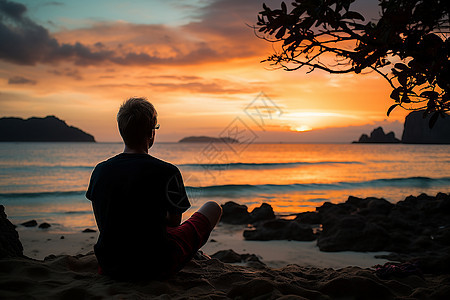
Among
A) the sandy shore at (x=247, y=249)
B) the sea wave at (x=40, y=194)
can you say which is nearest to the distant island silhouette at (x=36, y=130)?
the sea wave at (x=40, y=194)

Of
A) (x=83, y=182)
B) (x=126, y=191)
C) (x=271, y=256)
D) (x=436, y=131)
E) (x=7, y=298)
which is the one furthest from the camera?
(x=436, y=131)

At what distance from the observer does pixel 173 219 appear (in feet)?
8.73

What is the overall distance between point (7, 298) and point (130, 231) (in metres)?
0.86

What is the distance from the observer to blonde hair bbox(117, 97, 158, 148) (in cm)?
256

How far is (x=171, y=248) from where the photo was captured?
8.67 feet

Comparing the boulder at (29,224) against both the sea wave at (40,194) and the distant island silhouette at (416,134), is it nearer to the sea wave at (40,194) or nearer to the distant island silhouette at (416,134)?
the sea wave at (40,194)

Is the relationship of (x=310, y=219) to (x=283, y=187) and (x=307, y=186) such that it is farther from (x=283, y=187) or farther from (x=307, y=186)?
(x=307, y=186)

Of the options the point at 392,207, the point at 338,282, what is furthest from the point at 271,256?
the point at 392,207

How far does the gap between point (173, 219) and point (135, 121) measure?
0.83m

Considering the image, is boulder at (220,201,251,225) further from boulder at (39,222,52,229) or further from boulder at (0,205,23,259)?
boulder at (0,205,23,259)

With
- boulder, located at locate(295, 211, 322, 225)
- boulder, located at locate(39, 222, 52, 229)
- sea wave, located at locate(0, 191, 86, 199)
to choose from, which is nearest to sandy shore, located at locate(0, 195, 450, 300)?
boulder, located at locate(295, 211, 322, 225)

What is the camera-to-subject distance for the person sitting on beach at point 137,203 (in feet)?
8.14

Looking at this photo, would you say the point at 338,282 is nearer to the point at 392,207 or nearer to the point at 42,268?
the point at 42,268

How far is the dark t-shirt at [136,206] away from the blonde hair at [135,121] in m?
0.14
